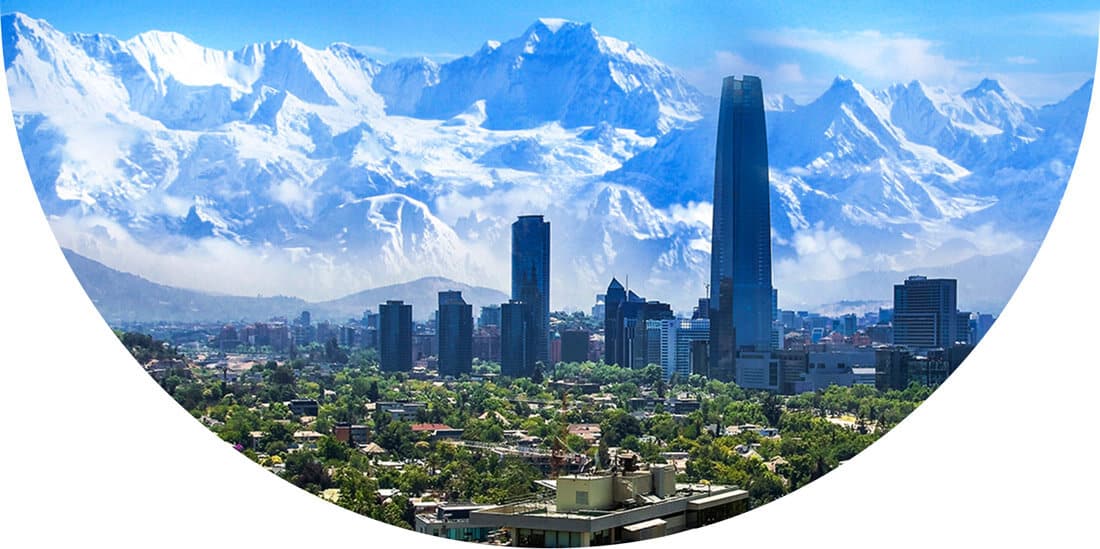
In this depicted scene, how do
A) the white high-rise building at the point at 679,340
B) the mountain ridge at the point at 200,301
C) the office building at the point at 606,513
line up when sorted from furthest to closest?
the white high-rise building at the point at 679,340 < the mountain ridge at the point at 200,301 < the office building at the point at 606,513

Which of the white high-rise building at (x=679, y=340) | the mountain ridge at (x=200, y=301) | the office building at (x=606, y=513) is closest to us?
the office building at (x=606, y=513)

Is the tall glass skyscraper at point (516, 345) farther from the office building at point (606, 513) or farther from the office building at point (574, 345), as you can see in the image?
the office building at point (606, 513)

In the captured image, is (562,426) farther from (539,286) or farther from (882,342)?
(882,342)

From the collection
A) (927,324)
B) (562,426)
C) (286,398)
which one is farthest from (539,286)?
(927,324)

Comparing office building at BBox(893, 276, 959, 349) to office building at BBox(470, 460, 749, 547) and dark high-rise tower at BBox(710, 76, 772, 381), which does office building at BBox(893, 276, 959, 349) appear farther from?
office building at BBox(470, 460, 749, 547)

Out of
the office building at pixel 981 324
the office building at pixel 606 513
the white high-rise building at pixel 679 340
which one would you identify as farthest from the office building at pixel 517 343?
the office building at pixel 606 513
